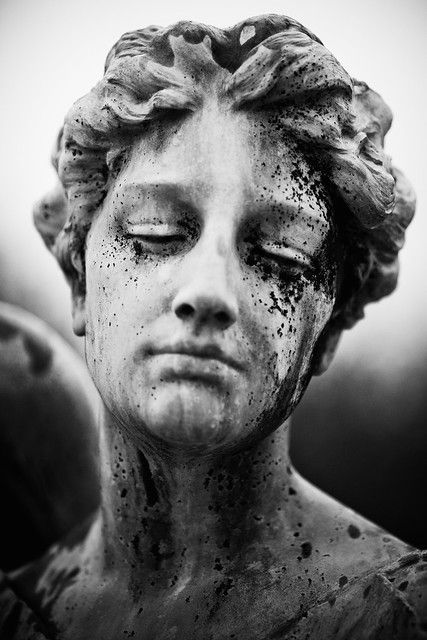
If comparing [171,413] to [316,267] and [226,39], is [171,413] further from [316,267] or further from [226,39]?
[226,39]

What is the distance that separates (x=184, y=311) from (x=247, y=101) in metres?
0.48

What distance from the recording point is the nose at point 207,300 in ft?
4.99

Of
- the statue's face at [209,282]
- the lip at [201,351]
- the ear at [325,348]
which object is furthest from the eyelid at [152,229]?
the ear at [325,348]

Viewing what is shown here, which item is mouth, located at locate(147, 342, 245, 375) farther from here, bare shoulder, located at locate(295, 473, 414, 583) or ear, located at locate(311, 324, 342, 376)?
bare shoulder, located at locate(295, 473, 414, 583)

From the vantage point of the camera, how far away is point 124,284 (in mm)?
1706

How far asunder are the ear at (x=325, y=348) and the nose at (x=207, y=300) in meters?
0.43

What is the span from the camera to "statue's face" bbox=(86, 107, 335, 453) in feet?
5.06

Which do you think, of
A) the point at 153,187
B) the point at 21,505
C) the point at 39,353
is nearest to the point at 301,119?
the point at 153,187

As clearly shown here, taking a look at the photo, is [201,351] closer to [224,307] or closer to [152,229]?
[224,307]

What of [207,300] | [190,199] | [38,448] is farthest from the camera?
[38,448]

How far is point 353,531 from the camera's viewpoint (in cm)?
190

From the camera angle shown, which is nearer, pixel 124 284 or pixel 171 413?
pixel 171 413

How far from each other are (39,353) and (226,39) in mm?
1337

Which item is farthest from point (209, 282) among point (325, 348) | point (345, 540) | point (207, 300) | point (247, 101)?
point (345, 540)
